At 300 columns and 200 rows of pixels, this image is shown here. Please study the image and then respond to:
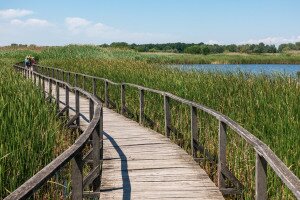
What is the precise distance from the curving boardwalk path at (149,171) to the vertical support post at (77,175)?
1454 millimetres

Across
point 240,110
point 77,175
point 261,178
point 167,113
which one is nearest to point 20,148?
point 77,175

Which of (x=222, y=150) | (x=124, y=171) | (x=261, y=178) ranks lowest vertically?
(x=124, y=171)

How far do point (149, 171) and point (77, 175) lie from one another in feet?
8.75

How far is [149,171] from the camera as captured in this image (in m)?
6.27

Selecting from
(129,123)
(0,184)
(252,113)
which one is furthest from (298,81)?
(0,184)

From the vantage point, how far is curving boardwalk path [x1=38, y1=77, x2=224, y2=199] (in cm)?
530

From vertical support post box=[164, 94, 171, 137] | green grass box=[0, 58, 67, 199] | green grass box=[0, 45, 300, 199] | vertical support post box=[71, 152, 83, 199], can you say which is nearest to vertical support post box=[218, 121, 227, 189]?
green grass box=[0, 45, 300, 199]

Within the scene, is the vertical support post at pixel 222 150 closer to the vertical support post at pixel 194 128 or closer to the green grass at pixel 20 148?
the vertical support post at pixel 194 128

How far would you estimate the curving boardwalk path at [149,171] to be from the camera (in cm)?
530

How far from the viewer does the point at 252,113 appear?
8422 millimetres

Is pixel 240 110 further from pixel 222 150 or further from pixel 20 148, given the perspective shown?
pixel 20 148

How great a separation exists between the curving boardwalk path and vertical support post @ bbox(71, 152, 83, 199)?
57.2 inches

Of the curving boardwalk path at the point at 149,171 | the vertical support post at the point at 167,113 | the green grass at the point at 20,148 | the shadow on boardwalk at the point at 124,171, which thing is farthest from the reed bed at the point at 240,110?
the green grass at the point at 20,148

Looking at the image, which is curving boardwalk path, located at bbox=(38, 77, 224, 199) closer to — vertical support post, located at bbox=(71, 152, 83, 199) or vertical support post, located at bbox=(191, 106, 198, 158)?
vertical support post, located at bbox=(191, 106, 198, 158)
